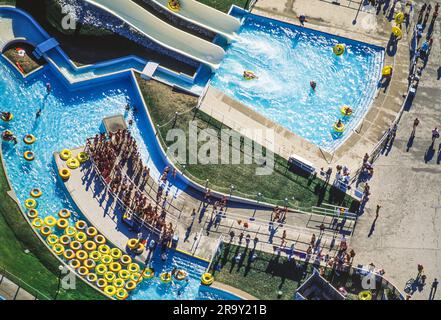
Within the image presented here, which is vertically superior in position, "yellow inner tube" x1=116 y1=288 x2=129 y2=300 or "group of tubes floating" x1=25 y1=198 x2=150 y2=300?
"group of tubes floating" x1=25 y1=198 x2=150 y2=300

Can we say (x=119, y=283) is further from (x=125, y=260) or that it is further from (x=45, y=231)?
(x=45, y=231)

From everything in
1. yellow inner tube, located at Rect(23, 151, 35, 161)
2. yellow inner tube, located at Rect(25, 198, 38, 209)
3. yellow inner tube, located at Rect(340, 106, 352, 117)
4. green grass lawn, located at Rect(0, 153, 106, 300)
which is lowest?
green grass lawn, located at Rect(0, 153, 106, 300)

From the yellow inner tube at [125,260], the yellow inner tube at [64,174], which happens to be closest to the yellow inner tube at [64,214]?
the yellow inner tube at [64,174]

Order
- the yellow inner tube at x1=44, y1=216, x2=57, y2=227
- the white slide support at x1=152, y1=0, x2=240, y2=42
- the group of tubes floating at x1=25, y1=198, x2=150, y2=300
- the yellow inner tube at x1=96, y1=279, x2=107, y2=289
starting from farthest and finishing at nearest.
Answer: the white slide support at x1=152, y1=0, x2=240, y2=42, the yellow inner tube at x1=44, y1=216, x2=57, y2=227, the group of tubes floating at x1=25, y1=198, x2=150, y2=300, the yellow inner tube at x1=96, y1=279, x2=107, y2=289

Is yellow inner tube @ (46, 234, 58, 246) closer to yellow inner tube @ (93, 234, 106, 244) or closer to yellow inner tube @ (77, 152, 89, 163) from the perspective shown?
yellow inner tube @ (93, 234, 106, 244)

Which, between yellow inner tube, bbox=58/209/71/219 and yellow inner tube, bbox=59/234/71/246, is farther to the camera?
yellow inner tube, bbox=58/209/71/219

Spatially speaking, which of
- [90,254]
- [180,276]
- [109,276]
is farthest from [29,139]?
[180,276]

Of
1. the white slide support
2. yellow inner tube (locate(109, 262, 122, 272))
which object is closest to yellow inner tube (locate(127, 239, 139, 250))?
yellow inner tube (locate(109, 262, 122, 272))
